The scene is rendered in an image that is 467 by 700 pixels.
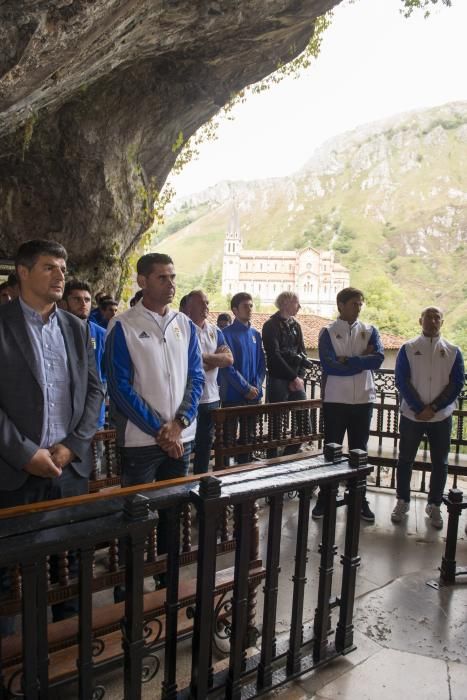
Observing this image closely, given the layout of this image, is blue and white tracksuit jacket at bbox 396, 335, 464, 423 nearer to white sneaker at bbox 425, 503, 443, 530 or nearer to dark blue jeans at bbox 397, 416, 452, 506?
dark blue jeans at bbox 397, 416, 452, 506

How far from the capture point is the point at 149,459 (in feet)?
9.75

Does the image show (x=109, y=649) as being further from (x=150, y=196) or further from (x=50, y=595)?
(x=150, y=196)

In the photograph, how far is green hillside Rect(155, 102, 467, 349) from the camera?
101525 millimetres

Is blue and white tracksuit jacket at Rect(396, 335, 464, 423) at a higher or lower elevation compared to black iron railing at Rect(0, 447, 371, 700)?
higher

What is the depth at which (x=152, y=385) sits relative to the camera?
3.00 m

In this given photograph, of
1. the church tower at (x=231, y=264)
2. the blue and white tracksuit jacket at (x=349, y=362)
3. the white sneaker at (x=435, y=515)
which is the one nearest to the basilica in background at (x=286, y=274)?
the church tower at (x=231, y=264)

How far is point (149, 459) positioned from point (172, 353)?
673 mm

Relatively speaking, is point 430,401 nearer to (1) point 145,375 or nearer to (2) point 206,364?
(2) point 206,364

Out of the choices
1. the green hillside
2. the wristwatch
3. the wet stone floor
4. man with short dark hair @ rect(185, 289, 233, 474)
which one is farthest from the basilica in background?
the wristwatch

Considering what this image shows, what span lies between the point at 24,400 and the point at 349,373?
2.93 metres

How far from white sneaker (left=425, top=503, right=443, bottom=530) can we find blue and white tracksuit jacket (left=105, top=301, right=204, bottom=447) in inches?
99.4

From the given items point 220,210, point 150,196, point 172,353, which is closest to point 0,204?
point 150,196

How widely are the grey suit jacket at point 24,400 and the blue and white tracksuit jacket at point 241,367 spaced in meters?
2.62

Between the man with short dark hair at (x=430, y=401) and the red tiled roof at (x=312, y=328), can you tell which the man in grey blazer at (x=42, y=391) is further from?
the red tiled roof at (x=312, y=328)
